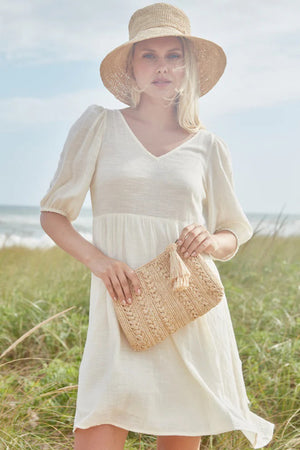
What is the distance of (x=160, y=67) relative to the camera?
196 cm

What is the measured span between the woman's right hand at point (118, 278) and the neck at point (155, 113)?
0.55 metres

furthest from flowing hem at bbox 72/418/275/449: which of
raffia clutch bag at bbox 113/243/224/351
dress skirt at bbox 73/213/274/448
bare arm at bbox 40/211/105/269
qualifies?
bare arm at bbox 40/211/105/269

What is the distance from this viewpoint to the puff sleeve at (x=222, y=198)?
2.07m

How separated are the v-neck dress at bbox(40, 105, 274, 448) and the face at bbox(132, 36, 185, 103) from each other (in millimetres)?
152

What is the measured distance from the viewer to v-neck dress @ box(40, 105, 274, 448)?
5.61 ft

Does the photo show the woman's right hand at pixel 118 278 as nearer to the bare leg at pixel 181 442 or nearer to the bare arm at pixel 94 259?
the bare arm at pixel 94 259

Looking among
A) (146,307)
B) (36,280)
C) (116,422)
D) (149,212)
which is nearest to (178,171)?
(149,212)

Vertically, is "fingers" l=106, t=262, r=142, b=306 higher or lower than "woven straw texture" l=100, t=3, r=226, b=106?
lower

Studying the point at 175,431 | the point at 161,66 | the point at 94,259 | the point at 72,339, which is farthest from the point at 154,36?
the point at 72,339

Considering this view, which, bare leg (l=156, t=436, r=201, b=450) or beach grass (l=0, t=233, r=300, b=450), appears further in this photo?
beach grass (l=0, t=233, r=300, b=450)

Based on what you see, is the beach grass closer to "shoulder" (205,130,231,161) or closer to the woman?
the woman

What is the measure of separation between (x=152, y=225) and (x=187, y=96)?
506 millimetres

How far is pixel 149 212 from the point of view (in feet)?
6.09

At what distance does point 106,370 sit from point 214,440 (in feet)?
4.49
